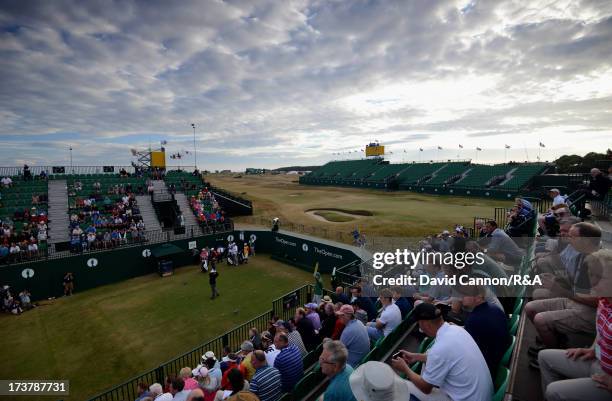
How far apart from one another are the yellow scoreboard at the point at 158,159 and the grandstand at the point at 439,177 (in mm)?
42534

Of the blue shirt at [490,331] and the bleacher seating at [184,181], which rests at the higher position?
the bleacher seating at [184,181]

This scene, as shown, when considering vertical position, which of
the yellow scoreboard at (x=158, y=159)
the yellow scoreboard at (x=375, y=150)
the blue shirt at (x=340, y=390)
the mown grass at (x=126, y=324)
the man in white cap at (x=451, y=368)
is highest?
the yellow scoreboard at (x=375, y=150)

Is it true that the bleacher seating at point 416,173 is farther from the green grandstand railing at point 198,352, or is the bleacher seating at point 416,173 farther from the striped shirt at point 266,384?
the striped shirt at point 266,384

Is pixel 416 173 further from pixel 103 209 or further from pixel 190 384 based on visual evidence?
pixel 190 384

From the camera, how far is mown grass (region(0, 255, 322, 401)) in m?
10.3

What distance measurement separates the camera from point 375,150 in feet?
304

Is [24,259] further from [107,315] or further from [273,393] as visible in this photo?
[273,393]

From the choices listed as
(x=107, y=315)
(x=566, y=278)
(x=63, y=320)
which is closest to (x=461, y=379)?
(x=566, y=278)

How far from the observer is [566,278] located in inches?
161

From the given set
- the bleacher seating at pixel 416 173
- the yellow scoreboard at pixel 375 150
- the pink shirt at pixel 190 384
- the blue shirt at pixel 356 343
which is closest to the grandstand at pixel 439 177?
the bleacher seating at pixel 416 173

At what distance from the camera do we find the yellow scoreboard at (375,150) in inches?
3619

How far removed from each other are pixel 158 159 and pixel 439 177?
4726cm

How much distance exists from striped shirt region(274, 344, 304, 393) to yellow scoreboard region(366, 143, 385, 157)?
90807 mm

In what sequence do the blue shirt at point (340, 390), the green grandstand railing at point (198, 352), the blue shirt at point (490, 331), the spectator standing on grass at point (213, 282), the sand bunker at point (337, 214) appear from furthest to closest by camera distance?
the sand bunker at point (337, 214) → the spectator standing on grass at point (213, 282) → the green grandstand railing at point (198, 352) → the blue shirt at point (490, 331) → the blue shirt at point (340, 390)
